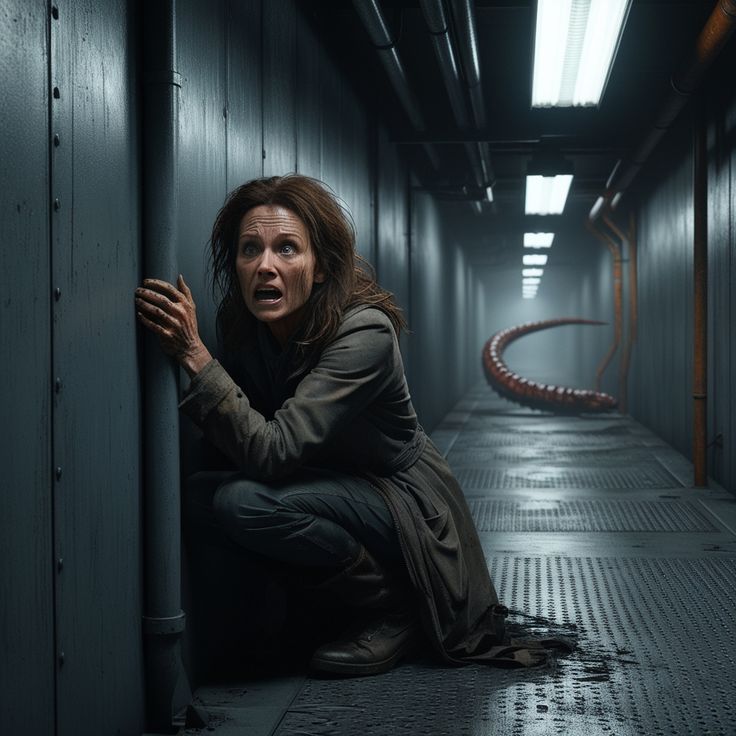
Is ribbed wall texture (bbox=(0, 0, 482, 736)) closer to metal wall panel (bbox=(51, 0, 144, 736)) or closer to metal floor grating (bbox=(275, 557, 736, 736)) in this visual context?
metal wall panel (bbox=(51, 0, 144, 736))

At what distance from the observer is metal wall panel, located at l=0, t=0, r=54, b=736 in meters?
1.84

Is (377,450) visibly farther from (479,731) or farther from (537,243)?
→ (537,243)

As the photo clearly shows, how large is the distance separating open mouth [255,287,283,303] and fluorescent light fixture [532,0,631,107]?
2544mm

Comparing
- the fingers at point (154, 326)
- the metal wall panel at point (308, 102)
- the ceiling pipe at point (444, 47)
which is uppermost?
the ceiling pipe at point (444, 47)

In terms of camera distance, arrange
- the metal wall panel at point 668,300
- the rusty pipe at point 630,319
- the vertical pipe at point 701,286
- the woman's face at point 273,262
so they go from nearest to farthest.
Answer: the woman's face at point 273,262
the vertical pipe at point 701,286
the metal wall panel at point 668,300
the rusty pipe at point 630,319

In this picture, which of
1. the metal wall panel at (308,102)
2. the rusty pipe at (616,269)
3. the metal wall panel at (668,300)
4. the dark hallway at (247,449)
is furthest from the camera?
the rusty pipe at (616,269)

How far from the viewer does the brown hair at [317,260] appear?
9.95 feet

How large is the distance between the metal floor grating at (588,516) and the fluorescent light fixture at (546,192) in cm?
376

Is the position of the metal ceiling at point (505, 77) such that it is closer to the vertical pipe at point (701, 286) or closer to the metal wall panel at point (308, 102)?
the metal wall panel at point (308, 102)

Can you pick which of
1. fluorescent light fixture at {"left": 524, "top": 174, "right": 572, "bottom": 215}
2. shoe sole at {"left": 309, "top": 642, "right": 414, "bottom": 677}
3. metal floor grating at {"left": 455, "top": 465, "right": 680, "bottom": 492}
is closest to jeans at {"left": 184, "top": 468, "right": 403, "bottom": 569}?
shoe sole at {"left": 309, "top": 642, "right": 414, "bottom": 677}

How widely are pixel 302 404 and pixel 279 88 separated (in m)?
1.87

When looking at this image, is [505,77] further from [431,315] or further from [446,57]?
[431,315]

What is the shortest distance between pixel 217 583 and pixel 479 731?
0.94 meters

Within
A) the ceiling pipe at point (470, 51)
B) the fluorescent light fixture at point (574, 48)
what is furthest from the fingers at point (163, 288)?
the fluorescent light fixture at point (574, 48)
